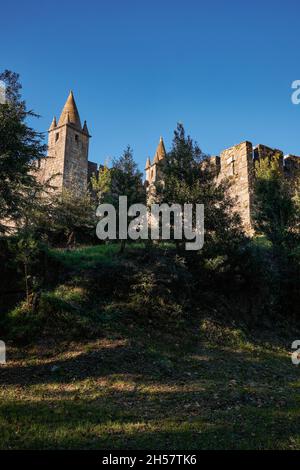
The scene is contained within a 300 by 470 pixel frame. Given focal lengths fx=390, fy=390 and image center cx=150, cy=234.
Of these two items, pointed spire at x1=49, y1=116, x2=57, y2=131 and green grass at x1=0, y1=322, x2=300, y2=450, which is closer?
green grass at x1=0, y1=322, x2=300, y2=450

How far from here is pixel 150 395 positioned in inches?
343

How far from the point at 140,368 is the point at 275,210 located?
11.4m

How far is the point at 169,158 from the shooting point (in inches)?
684

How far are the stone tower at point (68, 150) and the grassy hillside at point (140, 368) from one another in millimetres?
19734

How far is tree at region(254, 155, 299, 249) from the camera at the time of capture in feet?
58.4

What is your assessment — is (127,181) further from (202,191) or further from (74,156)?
(74,156)

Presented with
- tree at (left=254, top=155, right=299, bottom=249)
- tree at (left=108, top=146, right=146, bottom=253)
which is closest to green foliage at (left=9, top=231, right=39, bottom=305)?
tree at (left=108, top=146, right=146, bottom=253)

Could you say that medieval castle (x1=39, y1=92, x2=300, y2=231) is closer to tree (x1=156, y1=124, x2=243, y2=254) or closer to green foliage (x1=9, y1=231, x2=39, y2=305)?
tree (x1=156, y1=124, x2=243, y2=254)

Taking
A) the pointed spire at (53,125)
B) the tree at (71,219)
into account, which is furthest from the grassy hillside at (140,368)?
the pointed spire at (53,125)

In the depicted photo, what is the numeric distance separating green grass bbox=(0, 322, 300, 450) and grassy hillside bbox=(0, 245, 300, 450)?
26 millimetres

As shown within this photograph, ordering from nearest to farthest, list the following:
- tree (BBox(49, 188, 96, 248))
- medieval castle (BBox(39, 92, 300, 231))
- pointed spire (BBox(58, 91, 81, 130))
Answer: tree (BBox(49, 188, 96, 248)) < medieval castle (BBox(39, 92, 300, 231)) < pointed spire (BBox(58, 91, 81, 130))

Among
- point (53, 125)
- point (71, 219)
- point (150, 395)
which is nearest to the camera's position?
point (150, 395)

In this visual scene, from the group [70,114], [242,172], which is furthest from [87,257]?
[70,114]

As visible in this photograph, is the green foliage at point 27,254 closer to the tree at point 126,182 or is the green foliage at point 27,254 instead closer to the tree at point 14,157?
the tree at point 14,157
